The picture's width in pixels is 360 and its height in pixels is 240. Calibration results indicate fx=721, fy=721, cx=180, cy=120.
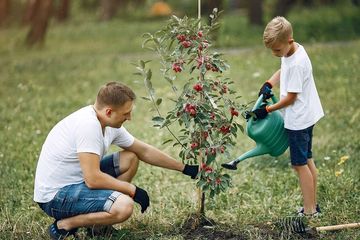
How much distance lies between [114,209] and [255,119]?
1269mm

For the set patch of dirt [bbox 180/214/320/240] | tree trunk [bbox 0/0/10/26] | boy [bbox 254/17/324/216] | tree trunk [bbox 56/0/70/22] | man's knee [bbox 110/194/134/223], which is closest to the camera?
man's knee [bbox 110/194/134/223]

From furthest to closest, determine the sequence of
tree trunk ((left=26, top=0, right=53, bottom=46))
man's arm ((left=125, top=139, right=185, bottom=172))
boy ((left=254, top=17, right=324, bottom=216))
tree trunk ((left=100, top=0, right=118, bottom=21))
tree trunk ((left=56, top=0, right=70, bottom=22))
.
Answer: tree trunk ((left=100, top=0, right=118, bottom=21))
tree trunk ((left=56, top=0, right=70, bottom=22))
tree trunk ((left=26, top=0, right=53, bottom=46))
man's arm ((left=125, top=139, right=185, bottom=172))
boy ((left=254, top=17, right=324, bottom=216))

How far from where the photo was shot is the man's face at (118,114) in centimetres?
482

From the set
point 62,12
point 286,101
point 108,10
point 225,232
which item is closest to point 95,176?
point 225,232

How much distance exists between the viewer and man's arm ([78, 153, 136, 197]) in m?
4.73

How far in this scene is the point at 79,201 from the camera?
15.8 ft

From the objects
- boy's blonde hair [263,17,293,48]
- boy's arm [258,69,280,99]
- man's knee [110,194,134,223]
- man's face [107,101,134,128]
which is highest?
boy's blonde hair [263,17,293,48]

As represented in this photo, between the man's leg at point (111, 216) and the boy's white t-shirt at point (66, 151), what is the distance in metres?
0.25

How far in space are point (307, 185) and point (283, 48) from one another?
1.03 meters

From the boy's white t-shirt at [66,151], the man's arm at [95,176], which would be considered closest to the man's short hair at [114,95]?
the boy's white t-shirt at [66,151]

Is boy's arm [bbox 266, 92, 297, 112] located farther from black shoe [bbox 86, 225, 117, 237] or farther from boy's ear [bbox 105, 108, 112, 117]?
black shoe [bbox 86, 225, 117, 237]

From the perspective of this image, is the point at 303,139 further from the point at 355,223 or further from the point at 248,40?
the point at 248,40

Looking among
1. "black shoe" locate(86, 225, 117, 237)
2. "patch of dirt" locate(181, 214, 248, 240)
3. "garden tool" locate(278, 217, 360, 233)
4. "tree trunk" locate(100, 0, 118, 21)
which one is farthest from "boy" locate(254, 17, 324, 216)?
"tree trunk" locate(100, 0, 118, 21)

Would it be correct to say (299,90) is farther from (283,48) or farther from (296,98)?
(283,48)
